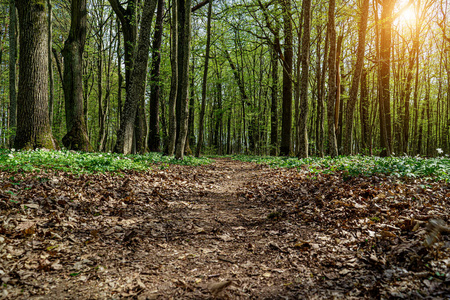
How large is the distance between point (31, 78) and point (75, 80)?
315 centimetres

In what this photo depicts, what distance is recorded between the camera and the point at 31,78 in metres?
7.86

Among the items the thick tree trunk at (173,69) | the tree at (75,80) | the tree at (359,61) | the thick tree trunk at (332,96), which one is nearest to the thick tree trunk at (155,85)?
the thick tree trunk at (173,69)

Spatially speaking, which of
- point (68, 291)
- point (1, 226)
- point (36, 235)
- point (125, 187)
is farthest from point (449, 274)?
point (125, 187)

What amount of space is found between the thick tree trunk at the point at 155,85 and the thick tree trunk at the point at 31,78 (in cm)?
754

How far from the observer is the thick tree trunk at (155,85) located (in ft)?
50.7

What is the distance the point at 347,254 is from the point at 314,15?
55.1 ft

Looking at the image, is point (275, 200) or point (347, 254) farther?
point (275, 200)

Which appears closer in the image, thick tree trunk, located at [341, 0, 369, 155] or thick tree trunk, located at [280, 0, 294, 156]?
thick tree trunk, located at [341, 0, 369, 155]

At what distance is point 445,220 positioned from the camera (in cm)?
301

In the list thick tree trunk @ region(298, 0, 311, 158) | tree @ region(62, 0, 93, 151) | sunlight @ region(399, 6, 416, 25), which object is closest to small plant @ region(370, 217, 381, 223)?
thick tree trunk @ region(298, 0, 311, 158)

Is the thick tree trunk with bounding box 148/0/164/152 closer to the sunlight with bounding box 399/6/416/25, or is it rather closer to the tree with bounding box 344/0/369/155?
the tree with bounding box 344/0/369/155

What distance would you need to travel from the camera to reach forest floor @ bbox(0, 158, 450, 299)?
7.79 ft

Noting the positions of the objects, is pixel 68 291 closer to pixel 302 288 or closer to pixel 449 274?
pixel 302 288

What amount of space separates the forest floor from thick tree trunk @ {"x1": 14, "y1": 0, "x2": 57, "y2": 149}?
3871mm
